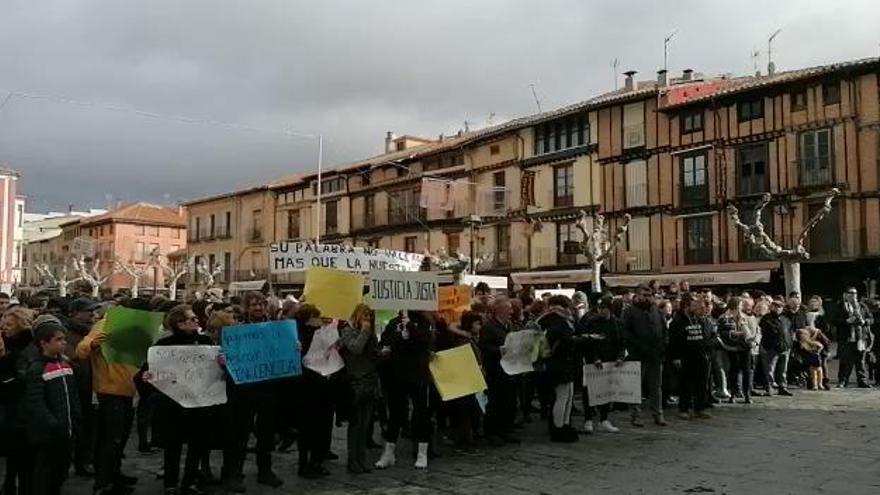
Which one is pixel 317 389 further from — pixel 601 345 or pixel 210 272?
pixel 210 272

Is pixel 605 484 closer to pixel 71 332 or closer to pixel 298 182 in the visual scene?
pixel 71 332

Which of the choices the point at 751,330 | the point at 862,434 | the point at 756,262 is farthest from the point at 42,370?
the point at 756,262

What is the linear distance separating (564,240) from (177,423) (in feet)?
112

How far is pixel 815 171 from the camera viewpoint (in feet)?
106

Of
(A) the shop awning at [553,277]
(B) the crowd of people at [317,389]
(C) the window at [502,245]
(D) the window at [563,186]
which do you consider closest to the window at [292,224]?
(C) the window at [502,245]

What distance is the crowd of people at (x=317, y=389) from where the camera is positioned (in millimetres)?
5914

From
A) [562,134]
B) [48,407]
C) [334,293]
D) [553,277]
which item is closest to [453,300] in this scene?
[334,293]

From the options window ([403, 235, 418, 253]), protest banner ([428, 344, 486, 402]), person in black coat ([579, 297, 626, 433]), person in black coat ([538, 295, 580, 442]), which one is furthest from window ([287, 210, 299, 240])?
protest banner ([428, 344, 486, 402])

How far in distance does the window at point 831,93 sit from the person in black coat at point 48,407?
32.3 m

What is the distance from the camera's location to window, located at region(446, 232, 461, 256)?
4509cm

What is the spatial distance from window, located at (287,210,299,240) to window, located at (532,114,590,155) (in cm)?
2070

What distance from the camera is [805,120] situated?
3266cm

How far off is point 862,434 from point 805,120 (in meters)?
25.4

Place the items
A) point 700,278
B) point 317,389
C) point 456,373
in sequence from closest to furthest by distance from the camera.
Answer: point 317,389 → point 456,373 → point 700,278
